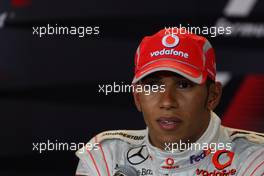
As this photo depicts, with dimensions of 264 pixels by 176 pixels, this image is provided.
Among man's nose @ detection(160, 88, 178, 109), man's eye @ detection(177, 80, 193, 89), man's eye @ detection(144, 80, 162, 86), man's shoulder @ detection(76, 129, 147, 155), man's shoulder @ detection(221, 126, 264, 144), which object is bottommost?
man's shoulder @ detection(221, 126, 264, 144)

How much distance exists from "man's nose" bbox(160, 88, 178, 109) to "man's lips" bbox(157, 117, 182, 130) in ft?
0.10

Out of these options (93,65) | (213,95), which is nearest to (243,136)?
(213,95)

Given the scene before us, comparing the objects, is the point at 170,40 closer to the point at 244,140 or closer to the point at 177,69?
the point at 177,69

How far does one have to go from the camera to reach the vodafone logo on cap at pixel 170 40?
150cm

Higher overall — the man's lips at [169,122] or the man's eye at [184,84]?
the man's eye at [184,84]

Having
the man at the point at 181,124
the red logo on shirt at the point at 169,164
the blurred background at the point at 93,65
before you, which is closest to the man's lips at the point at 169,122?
the man at the point at 181,124

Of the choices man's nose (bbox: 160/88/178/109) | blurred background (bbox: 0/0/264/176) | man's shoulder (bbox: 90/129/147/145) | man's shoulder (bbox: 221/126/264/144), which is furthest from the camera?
blurred background (bbox: 0/0/264/176)

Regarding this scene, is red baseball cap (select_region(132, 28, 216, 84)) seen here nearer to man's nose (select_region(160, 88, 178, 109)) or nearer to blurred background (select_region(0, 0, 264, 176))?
man's nose (select_region(160, 88, 178, 109))

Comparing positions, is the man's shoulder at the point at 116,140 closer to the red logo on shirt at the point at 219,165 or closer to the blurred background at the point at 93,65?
the red logo on shirt at the point at 219,165

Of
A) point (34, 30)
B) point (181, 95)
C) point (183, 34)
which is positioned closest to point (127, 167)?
point (181, 95)

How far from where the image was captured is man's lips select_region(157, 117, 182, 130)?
1448 mm

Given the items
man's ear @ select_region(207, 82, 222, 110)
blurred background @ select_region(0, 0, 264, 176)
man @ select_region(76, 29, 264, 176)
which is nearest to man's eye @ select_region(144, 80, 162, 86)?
man @ select_region(76, 29, 264, 176)

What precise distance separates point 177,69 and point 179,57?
42 mm

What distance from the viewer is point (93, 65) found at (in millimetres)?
2203
